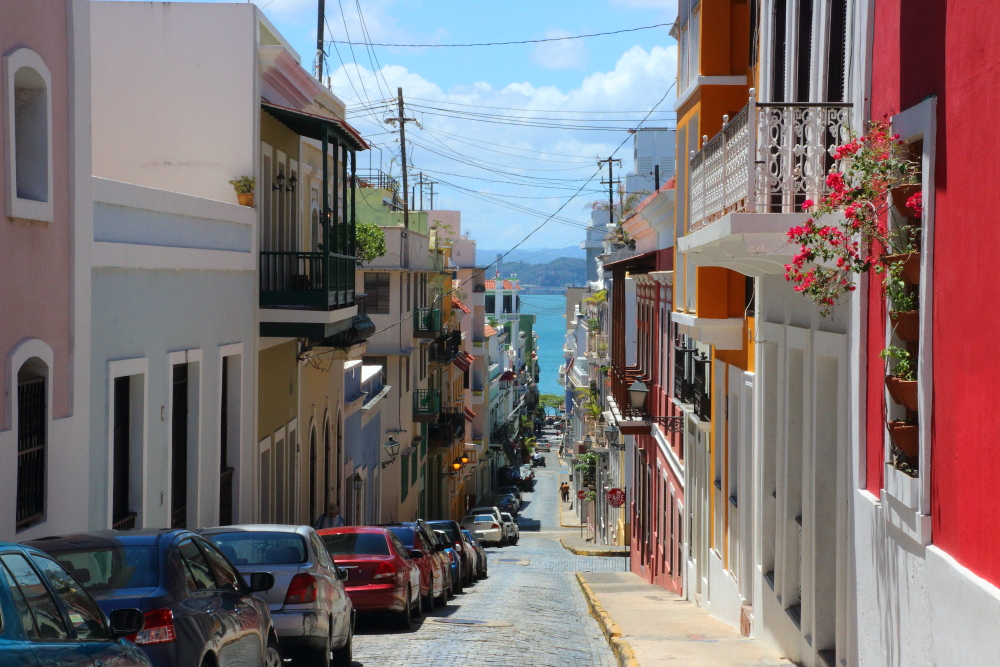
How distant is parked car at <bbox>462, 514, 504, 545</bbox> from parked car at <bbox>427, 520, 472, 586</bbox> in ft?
59.7

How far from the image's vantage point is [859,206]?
7.39 meters

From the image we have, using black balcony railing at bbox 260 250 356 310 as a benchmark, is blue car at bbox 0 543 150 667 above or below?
below

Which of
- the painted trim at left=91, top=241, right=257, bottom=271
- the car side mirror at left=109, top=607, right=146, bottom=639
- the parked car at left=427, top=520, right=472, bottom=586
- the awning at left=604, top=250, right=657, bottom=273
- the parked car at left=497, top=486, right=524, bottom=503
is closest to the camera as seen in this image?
the car side mirror at left=109, top=607, right=146, bottom=639

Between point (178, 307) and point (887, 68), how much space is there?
925cm

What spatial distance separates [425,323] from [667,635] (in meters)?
30.0

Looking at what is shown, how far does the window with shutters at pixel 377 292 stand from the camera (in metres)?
38.4

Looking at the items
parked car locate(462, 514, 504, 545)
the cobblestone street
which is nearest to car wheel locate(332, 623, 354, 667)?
the cobblestone street

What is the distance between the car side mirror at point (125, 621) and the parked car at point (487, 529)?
38.7 metres

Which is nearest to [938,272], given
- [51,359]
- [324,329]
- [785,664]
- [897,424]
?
[897,424]

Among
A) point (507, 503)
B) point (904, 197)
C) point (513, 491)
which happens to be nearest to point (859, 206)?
point (904, 197)

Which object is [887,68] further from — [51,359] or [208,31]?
[208,31]

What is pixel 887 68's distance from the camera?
784 centimetres

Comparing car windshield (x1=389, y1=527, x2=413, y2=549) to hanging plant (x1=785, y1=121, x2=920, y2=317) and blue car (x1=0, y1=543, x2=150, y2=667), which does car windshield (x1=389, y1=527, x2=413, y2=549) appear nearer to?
hanging plant (x1=785, y1=121, x2=920, y2=317)

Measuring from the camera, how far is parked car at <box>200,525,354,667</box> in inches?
440
